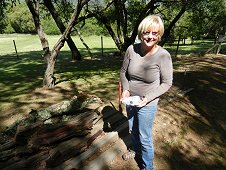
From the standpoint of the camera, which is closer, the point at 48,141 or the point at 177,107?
the point at 48,141

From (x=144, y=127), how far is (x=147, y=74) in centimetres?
78

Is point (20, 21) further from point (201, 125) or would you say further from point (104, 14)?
point (201, 125)

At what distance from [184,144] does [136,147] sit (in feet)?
4.98

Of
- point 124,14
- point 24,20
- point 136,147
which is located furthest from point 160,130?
point 24,20

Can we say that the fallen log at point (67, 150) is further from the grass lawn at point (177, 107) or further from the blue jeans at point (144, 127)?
the grass lawn at point (177, 107)

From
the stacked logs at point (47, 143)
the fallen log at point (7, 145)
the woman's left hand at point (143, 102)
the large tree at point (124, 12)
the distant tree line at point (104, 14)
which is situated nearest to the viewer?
the woman's left hand at point (143, 102)

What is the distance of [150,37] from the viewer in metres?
3.25

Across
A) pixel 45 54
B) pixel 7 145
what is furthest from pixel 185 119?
pixel 45 54

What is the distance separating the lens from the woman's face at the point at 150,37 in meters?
3.22

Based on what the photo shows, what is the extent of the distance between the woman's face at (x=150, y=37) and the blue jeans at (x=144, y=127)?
84cm

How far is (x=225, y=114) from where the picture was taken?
285 inches

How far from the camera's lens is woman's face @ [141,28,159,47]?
322 cm

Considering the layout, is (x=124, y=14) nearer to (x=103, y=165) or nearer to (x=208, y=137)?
(x=208, y=137)

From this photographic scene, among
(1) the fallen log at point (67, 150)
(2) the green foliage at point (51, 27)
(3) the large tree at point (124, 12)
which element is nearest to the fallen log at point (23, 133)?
(1) the fallen log at point (67, 150)
